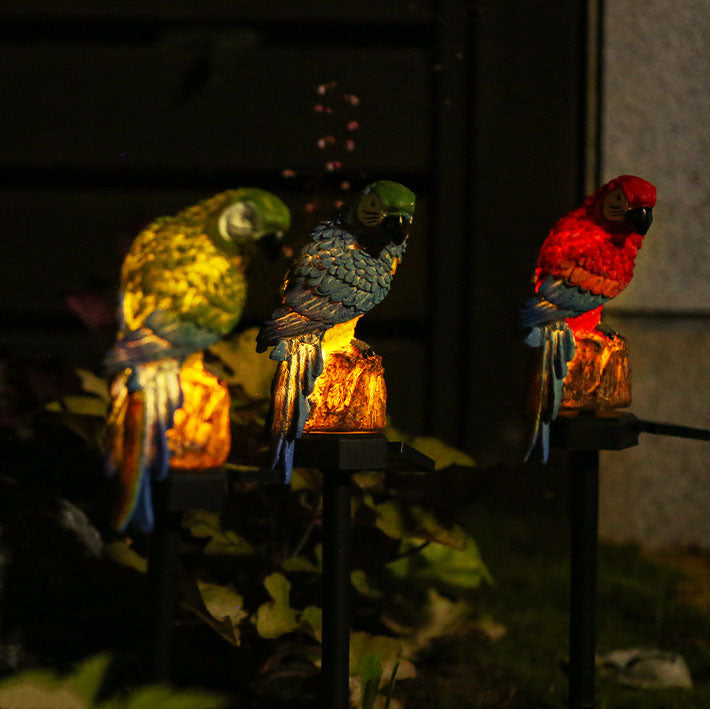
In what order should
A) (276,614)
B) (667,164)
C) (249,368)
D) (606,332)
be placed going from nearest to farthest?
(606,332) < (276,614) < (249,368) < (667,164)

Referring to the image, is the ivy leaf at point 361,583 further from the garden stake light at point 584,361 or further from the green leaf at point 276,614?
the garden stake light at point 584,361

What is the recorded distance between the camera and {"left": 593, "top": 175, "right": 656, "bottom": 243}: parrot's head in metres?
1.54

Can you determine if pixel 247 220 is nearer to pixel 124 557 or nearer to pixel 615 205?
pixel 615 205

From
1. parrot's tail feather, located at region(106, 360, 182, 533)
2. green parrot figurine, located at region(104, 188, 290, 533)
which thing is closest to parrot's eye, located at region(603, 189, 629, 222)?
green parrot figurine, located at region(104, 188, 290, 533)

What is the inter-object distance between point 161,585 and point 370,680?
1.69 feet

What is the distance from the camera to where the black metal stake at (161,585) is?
1.25 metres

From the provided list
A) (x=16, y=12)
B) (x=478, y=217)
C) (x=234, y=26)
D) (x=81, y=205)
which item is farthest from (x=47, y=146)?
(x=478, y=217)

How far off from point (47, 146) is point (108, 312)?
116 cm

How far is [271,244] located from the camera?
4.20ft

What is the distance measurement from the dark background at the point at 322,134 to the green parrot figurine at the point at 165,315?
1861mm

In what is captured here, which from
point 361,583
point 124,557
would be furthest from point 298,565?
point 124,557

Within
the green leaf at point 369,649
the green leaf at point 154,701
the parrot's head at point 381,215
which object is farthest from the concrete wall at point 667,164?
the green leaf at point 154,701

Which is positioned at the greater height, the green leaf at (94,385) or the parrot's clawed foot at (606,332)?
the parrot's clawed foot at (606,332)

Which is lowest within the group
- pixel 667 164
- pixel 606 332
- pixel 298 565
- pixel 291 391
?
pixel 298 565
